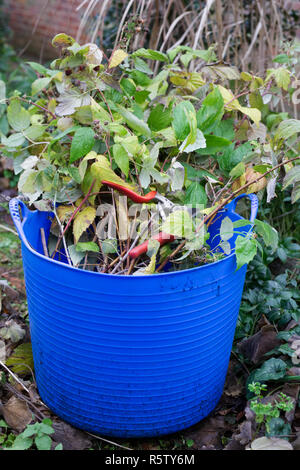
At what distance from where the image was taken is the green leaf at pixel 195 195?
3.60 feet

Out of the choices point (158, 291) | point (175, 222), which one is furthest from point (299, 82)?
point (158, 291)

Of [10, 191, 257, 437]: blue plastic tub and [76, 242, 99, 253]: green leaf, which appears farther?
[76, 242, 99, 253]: green leaf

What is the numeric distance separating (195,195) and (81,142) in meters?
0.30

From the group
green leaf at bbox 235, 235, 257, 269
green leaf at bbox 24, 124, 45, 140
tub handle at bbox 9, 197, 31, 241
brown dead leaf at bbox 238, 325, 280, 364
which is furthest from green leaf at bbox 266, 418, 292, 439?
green leaf at bbox 24, 124, 45, 140

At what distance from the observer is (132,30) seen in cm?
117

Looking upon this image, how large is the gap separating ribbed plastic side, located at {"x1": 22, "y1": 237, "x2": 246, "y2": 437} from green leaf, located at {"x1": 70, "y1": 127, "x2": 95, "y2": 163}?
0.25 m

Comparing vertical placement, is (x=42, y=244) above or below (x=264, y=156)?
below

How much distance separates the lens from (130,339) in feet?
3.14

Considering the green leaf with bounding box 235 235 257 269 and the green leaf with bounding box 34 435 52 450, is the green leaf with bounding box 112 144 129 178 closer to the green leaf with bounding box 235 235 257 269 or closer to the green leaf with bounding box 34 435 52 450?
the green leaf with bounding box 235 235 257 269

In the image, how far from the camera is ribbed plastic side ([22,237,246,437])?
932mm

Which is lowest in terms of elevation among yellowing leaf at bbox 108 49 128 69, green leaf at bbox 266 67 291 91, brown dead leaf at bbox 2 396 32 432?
brown dead leaf at bbox 2 396 32 432

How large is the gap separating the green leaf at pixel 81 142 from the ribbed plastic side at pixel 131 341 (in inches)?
10.0
